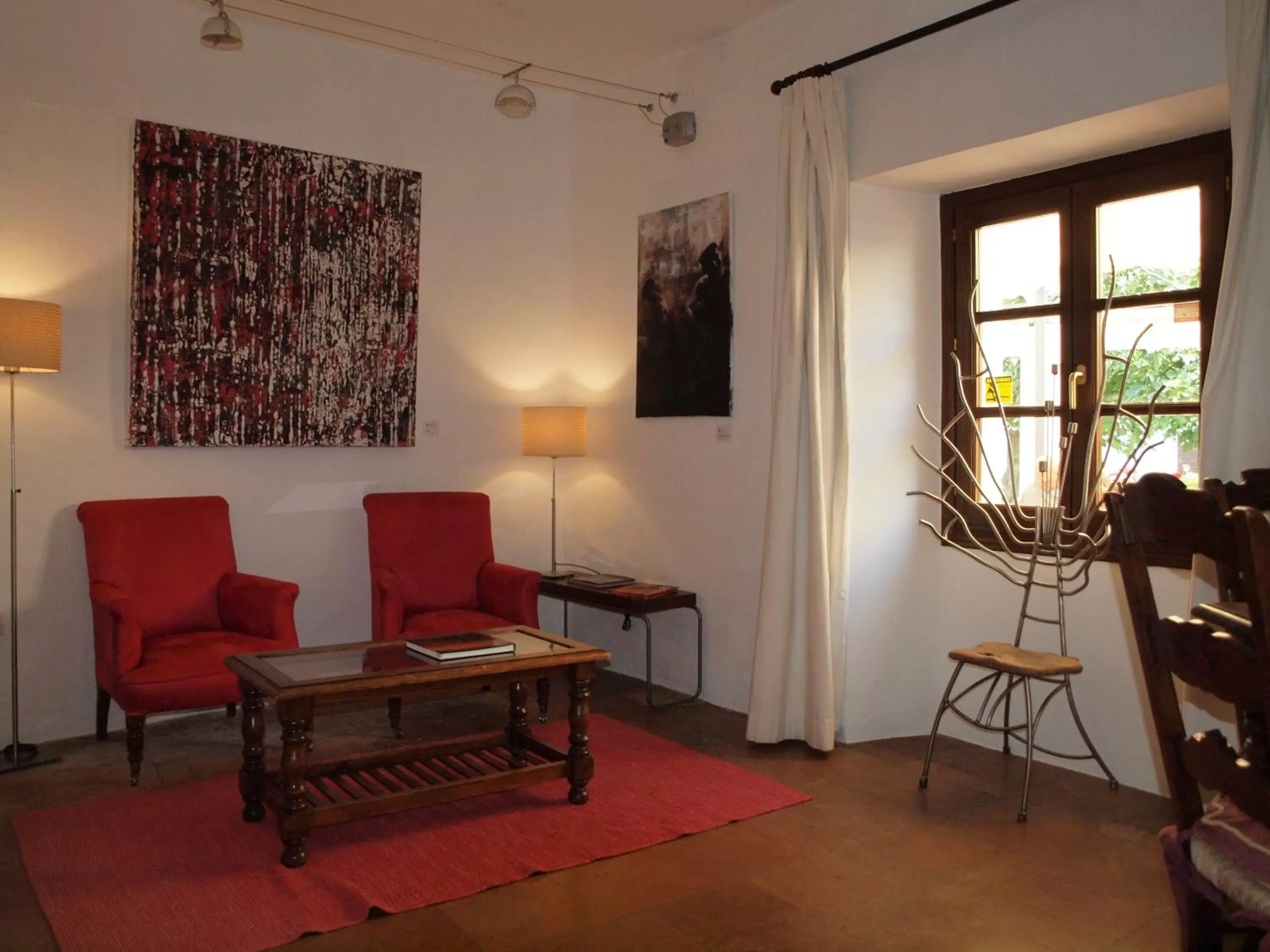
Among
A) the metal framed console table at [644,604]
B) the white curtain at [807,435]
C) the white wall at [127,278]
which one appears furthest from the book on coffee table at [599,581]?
the white curtain at [807,435]

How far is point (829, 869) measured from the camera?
2.92m

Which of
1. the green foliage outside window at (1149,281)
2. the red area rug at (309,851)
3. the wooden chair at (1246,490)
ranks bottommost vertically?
the red area rug at (309,851)

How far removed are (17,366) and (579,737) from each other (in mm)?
2424

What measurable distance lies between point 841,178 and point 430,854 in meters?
2.93

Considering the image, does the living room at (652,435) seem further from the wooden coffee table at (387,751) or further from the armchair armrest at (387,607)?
the armchair armrest at (387,607)

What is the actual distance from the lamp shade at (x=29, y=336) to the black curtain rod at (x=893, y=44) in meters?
2.99

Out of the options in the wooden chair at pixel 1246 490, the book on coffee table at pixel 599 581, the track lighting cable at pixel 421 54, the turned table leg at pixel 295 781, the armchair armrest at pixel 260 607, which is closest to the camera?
the wooden chair at pixel 1246 490

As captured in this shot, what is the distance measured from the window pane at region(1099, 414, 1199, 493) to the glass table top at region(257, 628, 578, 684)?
2.10 m

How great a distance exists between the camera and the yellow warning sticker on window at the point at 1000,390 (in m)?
4.14

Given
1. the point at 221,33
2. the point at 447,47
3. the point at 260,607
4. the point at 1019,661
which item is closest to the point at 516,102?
the point at 447,47

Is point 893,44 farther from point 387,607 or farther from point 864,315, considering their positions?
point 387,607

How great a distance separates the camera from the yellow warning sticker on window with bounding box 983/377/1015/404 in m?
4.14

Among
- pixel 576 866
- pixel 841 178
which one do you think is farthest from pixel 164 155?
pixel 576 866

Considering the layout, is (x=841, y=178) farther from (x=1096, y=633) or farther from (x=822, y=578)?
(x=1096, y=633)
